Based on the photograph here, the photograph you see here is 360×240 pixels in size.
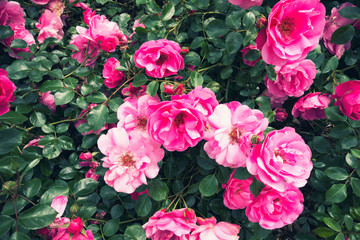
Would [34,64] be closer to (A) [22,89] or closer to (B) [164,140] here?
(A) [22,89]

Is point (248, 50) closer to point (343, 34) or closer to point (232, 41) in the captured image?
point (232, 41)

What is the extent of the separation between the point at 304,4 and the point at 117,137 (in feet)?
2.75

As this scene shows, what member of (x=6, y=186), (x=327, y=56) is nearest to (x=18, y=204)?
(x=6, y=186)

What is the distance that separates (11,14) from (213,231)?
5.34 feet

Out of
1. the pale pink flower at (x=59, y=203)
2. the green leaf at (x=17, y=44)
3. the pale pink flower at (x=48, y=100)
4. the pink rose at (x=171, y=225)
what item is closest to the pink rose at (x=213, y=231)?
the pink rose at (x=171, y=225)

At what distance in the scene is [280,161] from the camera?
0.85 m

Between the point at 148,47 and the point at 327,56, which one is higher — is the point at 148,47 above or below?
above

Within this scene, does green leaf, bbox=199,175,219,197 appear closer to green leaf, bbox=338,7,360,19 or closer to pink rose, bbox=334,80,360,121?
pink rose, bbox=334,80,360,121

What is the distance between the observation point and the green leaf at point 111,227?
3.76 feet

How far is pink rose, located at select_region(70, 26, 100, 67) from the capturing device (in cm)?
134

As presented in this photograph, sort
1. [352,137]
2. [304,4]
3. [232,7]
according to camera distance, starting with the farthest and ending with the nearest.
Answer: [232,7] < [352,137] < [304,4]

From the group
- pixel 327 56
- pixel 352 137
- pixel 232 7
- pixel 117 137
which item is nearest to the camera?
pixel 117 137

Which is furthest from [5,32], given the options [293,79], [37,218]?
[293,79]

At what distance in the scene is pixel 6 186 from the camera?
0.94 meters
